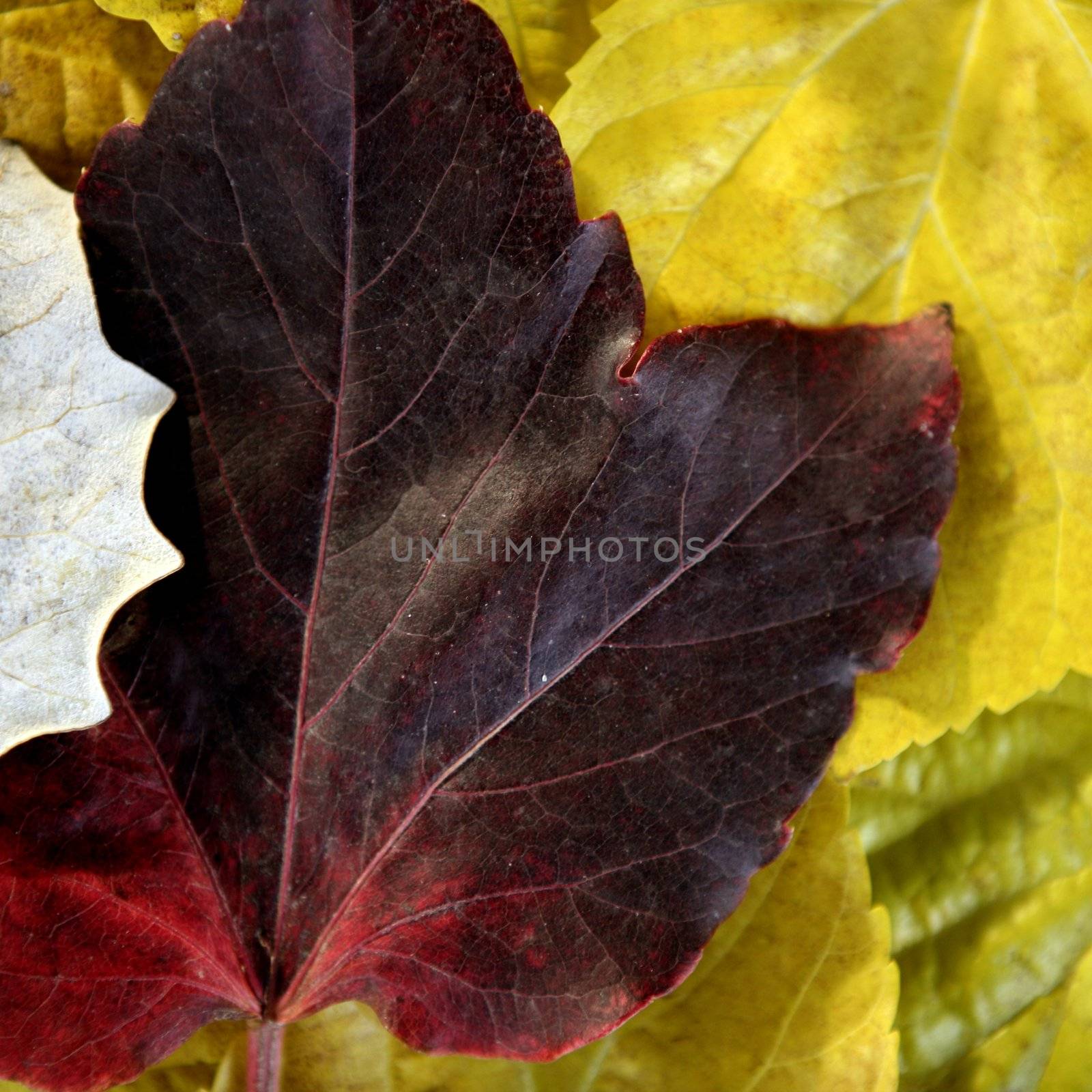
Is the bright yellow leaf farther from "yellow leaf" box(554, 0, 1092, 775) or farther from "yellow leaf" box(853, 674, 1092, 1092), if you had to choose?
"yellow leaf" box(853, 674, 1092, 1092)

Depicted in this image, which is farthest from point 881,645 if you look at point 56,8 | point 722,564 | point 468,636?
point 56,8

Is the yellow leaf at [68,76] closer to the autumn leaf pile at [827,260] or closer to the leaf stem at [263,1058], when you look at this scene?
the autumn leaf pile at [827,260]

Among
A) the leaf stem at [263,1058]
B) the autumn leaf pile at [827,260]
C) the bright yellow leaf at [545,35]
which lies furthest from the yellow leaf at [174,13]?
the leaf stem at [263,1058]

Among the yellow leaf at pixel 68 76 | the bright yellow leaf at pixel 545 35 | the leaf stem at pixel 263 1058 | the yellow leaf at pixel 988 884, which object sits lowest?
the yellow leaf at pixel 988 884

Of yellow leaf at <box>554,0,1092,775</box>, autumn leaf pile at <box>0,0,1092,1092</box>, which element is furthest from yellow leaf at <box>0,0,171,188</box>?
yellow leaf at <box>554,0,1092,775</box>

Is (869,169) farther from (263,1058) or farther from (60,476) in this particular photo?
(263,1058)

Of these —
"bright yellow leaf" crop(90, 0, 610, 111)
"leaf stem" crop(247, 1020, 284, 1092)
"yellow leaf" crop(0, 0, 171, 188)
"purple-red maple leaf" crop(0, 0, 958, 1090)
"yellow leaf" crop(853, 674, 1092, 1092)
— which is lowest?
"yellow leaf" crop(853, 674, 1092, 1092)
